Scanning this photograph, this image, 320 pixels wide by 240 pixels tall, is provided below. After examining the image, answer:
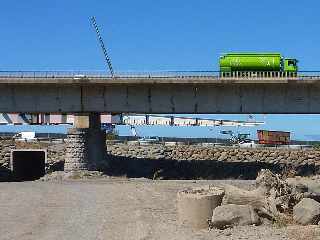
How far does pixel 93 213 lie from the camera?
19.9 meters

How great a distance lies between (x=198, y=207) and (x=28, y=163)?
5129 cm

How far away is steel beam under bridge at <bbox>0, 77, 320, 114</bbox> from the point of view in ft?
158

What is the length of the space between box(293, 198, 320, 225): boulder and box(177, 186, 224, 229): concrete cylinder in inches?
86.5

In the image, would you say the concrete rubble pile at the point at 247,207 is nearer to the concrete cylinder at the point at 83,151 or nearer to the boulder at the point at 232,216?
the boulder at the point at 232,216

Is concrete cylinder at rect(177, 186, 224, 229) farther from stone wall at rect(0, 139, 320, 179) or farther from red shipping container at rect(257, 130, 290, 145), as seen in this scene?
red shipping container at rect(257, 130, 290, 145)

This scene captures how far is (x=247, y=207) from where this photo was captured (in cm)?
1650

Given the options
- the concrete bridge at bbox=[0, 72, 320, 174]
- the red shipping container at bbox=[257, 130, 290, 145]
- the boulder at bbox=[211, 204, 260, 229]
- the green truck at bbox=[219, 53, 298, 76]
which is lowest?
the boulder at bbox=[211, 204, 260, 229]

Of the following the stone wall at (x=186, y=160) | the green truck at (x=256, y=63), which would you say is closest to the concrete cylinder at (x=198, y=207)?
the green truck at (x=256, y=63)

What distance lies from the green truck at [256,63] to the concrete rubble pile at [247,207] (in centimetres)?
3202

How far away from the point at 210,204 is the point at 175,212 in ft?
11.7

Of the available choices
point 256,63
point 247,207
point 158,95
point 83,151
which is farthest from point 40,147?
point 247,207

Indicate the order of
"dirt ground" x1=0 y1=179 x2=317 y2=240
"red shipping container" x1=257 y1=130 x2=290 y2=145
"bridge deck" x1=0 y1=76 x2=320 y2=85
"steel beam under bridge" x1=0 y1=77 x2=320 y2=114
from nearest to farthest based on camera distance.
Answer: "dirt ground" x1=0 y1=179 x2=317 y2=240 < "bridge deck" x1=0 y1=76 x2=320 y2=85 < "steel beam under bridge" x1=0 y1=77 x2=320 y2=114 < "red shipping container" x1=257 y1=130 x2=290 y2=145

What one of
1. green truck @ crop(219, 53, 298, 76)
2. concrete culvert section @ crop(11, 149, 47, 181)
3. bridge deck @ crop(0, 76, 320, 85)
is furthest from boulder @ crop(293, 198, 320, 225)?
concrete culvert section @ crop(11, 149, 47, 181)

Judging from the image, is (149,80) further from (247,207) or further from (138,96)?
(247,207)
